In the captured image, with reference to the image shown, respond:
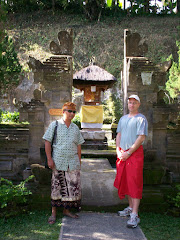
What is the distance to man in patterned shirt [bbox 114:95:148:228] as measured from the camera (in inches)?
137

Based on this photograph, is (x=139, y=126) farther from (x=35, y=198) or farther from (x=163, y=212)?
(x=35, y=198)

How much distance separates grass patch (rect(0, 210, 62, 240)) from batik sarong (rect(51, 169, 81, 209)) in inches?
10.4

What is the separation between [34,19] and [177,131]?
33.0 meters

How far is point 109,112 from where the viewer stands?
59.6 ft

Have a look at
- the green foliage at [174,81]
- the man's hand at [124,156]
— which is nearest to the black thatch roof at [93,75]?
the green foliage at [174,81]

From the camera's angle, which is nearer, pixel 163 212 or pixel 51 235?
pixel 51 235

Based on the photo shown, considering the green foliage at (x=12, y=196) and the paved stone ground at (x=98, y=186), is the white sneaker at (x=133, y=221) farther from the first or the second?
the green foliage at (x=12, y=196)

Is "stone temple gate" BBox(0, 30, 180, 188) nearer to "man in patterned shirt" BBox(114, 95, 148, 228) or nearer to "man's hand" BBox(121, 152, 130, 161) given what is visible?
"man in patterned shirt" BBox(114, 95, 148, 228)

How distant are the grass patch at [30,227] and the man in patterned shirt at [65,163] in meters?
0.18

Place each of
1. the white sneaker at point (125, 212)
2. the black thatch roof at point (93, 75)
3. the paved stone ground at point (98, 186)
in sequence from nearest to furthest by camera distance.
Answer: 1. the white sneaker at point (125, 212)
2. the paved stone ground at point (98, 186)
3. the black thatch roof at point (93, 75)

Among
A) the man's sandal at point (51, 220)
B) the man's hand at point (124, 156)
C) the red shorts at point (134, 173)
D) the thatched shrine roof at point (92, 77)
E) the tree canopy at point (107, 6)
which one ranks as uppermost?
the tree canopy at point (107, 6)

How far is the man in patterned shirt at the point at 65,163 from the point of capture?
3.53 metres

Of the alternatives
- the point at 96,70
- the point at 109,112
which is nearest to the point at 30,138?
the point at 96,70

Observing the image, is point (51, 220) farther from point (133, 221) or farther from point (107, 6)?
point (107, 6)
